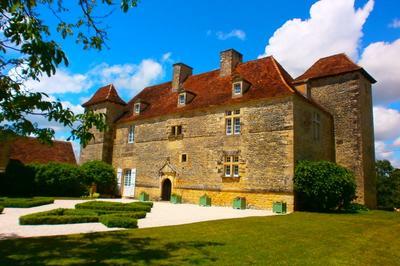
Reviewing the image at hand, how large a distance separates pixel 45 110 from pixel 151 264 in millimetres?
3151

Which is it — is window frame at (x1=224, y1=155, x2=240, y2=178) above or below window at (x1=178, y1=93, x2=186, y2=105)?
below

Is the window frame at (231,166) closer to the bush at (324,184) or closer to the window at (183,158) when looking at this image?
the window at (183,158)

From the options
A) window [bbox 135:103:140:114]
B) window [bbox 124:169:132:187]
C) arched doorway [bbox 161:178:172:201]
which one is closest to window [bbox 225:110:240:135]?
arched doorway [bbox 161:178:172:201]

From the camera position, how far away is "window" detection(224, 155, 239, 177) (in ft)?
64.9

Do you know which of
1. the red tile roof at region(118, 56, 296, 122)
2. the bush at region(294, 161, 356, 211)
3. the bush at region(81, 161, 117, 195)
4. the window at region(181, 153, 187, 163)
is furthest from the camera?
the bush at region(81, 161, 117, 195)

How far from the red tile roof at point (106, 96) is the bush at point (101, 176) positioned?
566cm

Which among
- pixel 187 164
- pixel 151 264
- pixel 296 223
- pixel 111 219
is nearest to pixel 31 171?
pixel 187 164

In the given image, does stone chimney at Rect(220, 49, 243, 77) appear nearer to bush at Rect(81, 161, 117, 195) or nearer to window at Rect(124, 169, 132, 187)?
window at Rect(124, 169, 132, 187)

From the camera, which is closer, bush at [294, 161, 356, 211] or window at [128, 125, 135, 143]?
bush at [294, 161, 356, 211]

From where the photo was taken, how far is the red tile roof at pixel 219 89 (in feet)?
64.7

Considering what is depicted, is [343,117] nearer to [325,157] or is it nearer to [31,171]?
[325,157]

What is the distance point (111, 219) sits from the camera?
34.8ft

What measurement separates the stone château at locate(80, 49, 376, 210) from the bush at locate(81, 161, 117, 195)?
815 mm

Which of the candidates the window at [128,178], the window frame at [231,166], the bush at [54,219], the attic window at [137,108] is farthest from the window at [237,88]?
the bush at [54,219]
